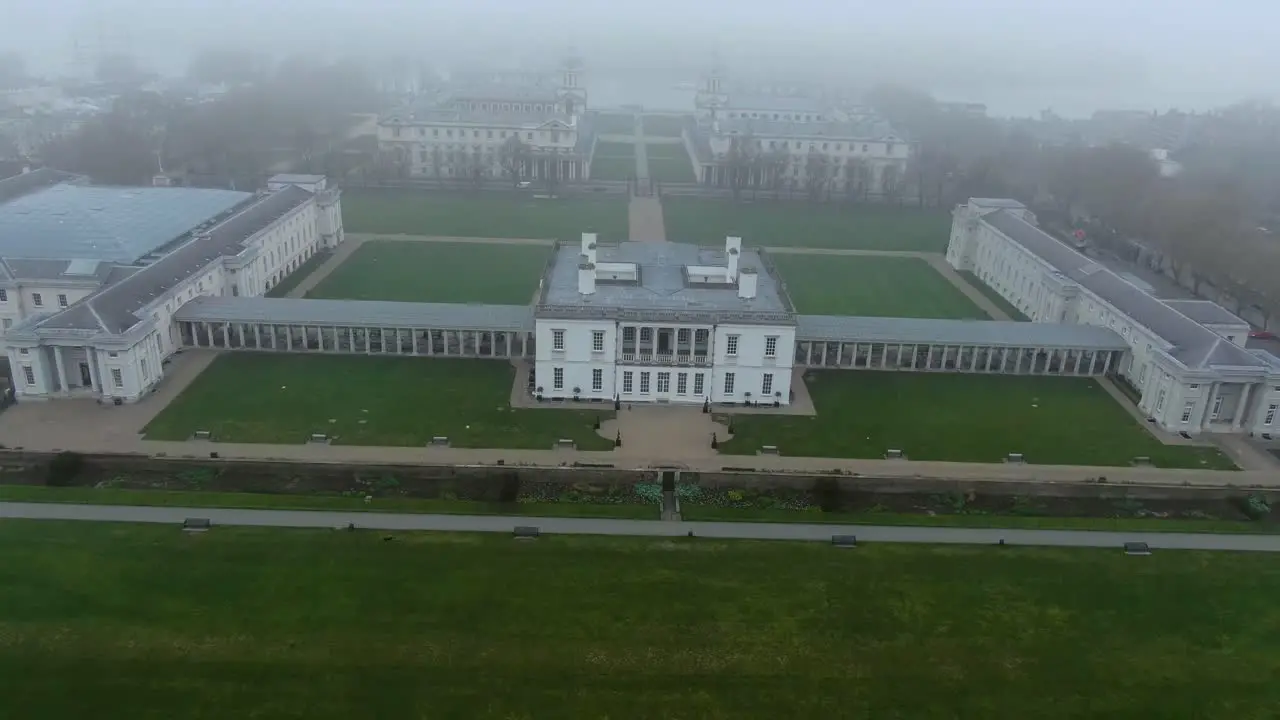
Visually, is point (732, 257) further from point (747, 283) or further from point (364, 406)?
point (364, 406)

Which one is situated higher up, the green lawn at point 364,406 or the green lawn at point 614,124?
the green lawn at point 614,124

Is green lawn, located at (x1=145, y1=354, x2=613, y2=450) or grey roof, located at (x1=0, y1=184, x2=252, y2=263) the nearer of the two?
green lawn, located at (x1=145, y1=354, x2=613, y2=450)

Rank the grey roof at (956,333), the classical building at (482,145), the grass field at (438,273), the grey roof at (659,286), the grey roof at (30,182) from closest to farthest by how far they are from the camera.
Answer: the grey roof at (659,286) → the grey roof at (956,333) → the grass field at (438,273) → the grey roof at (30,182) → the classical building at (482,145)

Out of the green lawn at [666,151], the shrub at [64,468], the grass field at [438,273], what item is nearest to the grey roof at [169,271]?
the grass field at [438,273]

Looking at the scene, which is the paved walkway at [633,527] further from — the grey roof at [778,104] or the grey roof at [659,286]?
the grey roof at [778,104]

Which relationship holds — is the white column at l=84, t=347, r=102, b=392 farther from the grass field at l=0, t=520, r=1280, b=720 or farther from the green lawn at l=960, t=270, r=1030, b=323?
the green lawn at l=960, t=270, r=1030, b=323

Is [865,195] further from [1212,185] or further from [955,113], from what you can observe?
[955,113]

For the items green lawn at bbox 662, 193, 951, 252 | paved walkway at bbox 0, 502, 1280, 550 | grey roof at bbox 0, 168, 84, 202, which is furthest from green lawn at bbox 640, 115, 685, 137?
paved walkway at bbox 0, 502, 1280, 550
